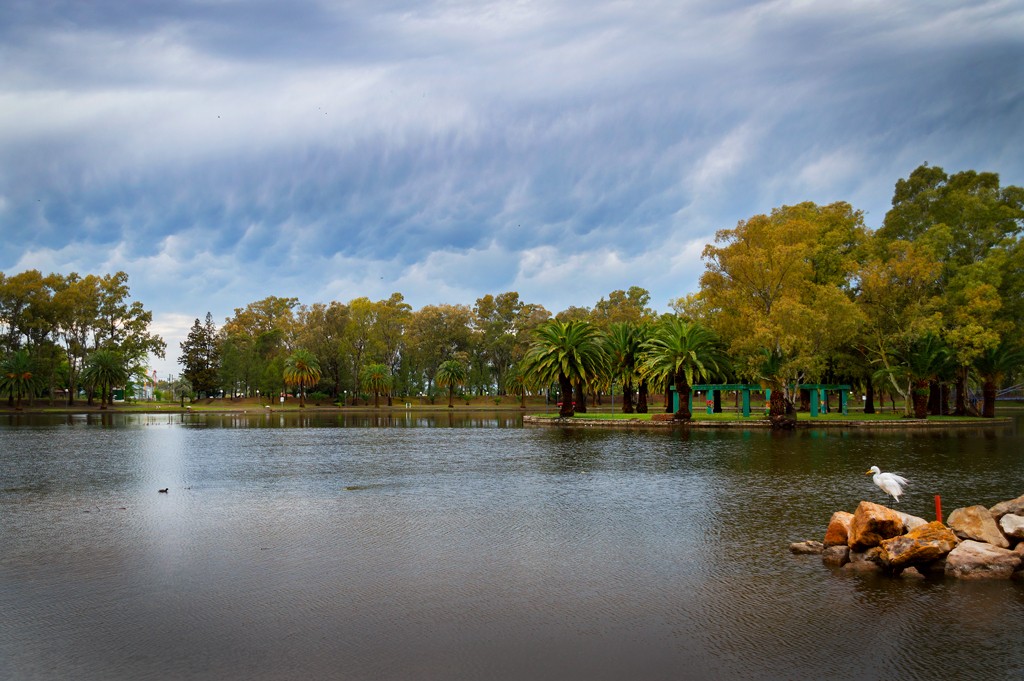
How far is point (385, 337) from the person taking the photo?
112m

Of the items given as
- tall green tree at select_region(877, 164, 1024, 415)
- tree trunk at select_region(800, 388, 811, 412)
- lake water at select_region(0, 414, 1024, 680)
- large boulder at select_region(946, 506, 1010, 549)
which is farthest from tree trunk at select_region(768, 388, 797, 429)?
large boulder at select_region(946, 506, 1010, 549)

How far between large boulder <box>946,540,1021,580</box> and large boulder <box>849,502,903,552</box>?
81 cm

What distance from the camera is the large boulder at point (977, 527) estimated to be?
10.9 m

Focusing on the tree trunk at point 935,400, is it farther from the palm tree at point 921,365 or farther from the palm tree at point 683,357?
the palm tree at point 683,357

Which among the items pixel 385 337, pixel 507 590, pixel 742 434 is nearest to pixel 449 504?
pixel 507 590

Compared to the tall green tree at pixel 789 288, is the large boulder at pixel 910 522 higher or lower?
lower

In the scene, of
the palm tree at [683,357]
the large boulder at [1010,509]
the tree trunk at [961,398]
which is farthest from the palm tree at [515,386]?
the large boulder at [1010,509]

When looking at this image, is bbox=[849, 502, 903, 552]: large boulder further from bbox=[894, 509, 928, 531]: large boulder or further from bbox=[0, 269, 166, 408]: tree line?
bbox=[0, 269, 166, 408]: tree line

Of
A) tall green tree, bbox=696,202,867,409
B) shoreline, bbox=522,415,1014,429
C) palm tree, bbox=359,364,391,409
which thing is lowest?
shoreline, bbox=522,415,1014,429

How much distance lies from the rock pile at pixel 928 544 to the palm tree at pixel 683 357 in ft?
125

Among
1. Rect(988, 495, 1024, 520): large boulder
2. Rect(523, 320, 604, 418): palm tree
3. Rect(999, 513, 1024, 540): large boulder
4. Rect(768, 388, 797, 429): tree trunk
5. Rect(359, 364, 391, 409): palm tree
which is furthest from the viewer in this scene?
Rect(359, 364, 391, 409): palm tree

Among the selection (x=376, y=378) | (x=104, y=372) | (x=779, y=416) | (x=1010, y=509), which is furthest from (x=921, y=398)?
(x=104, y=372)

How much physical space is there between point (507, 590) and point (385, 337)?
10513cm

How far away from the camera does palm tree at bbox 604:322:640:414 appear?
6406cm
